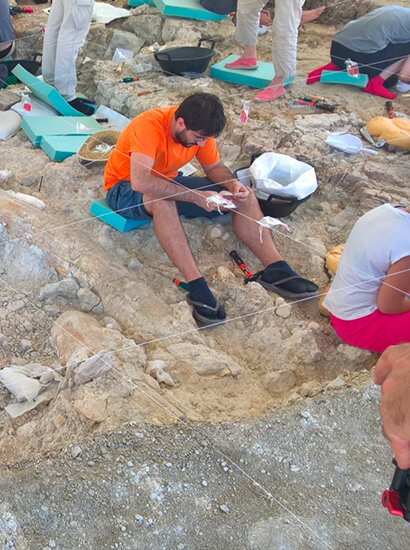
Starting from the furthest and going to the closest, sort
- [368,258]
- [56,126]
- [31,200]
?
[56,126]
[31,200]
[368,258]

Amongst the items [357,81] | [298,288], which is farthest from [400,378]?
[357,81]

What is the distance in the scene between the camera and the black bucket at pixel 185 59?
560 centimetres

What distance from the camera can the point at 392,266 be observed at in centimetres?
280

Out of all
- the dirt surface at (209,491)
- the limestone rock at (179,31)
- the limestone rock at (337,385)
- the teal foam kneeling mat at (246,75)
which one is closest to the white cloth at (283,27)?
the teal foam kneeling mat at (246,75)

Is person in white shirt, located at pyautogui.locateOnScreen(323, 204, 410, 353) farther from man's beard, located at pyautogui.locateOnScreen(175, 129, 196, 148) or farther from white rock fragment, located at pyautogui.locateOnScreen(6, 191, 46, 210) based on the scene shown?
white rock fragment, located at pyautogui.locateOnScreen(6, 191, 46, 210)

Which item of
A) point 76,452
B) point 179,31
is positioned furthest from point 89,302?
point 179,31

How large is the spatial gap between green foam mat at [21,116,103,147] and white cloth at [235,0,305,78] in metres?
1.70

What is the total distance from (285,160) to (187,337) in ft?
5.39

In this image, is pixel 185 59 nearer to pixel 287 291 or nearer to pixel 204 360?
pixel 287 291

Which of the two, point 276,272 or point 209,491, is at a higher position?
point 209,491

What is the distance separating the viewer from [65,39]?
5242mm

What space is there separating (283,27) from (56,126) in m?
2.13

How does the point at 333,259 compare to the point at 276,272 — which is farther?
the point at 333,259

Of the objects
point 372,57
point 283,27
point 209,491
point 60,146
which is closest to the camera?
point 209,491
